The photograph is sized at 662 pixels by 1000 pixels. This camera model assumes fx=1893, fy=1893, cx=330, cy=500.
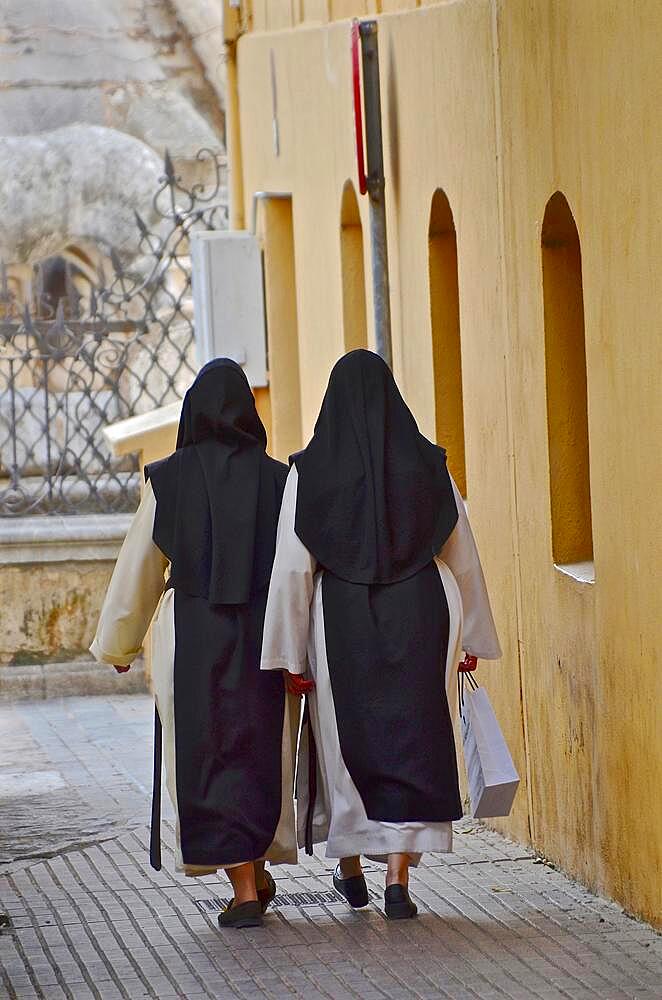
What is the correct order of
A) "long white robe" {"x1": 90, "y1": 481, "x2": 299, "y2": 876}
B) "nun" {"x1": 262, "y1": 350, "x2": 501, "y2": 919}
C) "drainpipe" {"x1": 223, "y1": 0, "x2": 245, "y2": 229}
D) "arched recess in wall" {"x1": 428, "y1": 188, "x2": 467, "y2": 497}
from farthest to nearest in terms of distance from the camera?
1. "drainpipe" {"x1": 223, "y1": 0, "x2": 245, "y2": 229}
2. "arched recess in wall" {"x1": 428, "y1": 188, "x2": 467, "y2": 497}
3. "long white robe" {"x1": 90, "y1": 481, "x2": 299, "y2": 876}
4. "nun" {"x1": 262, "y1": 350, "x2": 501, "y2": 919}

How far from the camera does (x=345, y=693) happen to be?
18.5 feet

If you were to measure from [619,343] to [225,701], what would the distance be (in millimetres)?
1596

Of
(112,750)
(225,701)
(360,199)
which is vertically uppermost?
(360,199)

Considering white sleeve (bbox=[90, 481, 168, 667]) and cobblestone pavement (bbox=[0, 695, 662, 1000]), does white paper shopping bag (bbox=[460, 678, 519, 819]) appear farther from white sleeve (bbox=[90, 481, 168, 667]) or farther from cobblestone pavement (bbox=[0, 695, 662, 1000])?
white sleeve (bbox=[90, 481, 168, 667])

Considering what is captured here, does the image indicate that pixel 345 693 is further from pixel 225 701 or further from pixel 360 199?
pixel 360 199

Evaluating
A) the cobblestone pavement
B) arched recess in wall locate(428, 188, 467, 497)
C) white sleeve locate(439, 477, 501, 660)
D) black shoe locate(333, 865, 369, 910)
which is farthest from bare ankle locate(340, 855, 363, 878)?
arched recess in wall locate(428, 188, 467, 497)

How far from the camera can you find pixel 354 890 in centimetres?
585

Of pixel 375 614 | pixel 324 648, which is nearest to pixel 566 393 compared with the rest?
pixel 375 614

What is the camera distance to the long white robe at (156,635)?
5.84 m

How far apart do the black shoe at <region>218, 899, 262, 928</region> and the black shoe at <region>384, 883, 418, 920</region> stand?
1.30 ft

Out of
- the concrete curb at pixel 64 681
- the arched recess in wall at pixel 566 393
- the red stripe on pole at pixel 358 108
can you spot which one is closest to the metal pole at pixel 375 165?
the red stripe on pole at pixel 358 108

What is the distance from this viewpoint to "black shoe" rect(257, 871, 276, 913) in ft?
19.2

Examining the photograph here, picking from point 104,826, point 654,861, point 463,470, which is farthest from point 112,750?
point 654,861

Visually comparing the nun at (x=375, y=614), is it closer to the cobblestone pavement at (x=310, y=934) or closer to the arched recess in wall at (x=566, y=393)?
the cobblestone pavement at (x=310, y=934)
